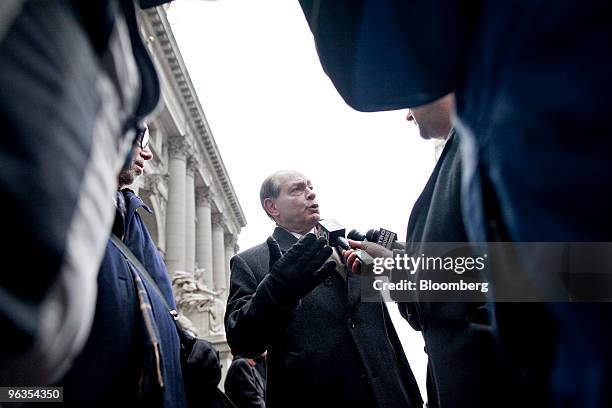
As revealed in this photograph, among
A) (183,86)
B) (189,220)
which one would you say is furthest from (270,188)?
(183,86)

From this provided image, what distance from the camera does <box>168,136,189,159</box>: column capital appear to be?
2552 centimetres

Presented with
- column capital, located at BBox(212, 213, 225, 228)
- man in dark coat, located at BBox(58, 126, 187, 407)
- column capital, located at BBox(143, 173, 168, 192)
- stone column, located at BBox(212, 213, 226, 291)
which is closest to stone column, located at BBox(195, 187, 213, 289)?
stone column, located at BBox(212, 213, 226, 291)

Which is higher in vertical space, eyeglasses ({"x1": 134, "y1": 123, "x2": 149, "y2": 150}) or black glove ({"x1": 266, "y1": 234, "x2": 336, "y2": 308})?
eyeglasses ({"x1": 134, "y1": 123, "x2": 149, "y2": 150})

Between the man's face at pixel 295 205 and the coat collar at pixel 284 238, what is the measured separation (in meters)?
0.11

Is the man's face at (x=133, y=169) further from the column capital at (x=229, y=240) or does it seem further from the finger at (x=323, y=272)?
the column capital at (x=229, y=240)

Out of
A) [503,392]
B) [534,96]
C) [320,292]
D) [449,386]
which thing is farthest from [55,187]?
[320,292]

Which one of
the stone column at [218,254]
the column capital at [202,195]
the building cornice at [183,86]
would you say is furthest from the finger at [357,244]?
the stone column at [218,254]

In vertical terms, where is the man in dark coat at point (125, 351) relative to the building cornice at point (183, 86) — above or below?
below

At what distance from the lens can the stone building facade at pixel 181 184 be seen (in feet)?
61.4

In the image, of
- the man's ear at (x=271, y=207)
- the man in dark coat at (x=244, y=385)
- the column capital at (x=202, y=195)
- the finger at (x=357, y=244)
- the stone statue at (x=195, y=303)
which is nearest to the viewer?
the finger at (x=357, y=244)

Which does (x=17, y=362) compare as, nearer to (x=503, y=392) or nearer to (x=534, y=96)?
(x=534, y=96)

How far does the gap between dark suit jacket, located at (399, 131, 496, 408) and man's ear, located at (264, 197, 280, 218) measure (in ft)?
6.69

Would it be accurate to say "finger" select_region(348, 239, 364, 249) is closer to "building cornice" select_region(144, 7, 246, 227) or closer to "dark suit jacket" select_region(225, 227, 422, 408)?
"dark suit jacket" select_region(225, 227, 422, 408)

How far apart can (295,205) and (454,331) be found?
2.15 metres
